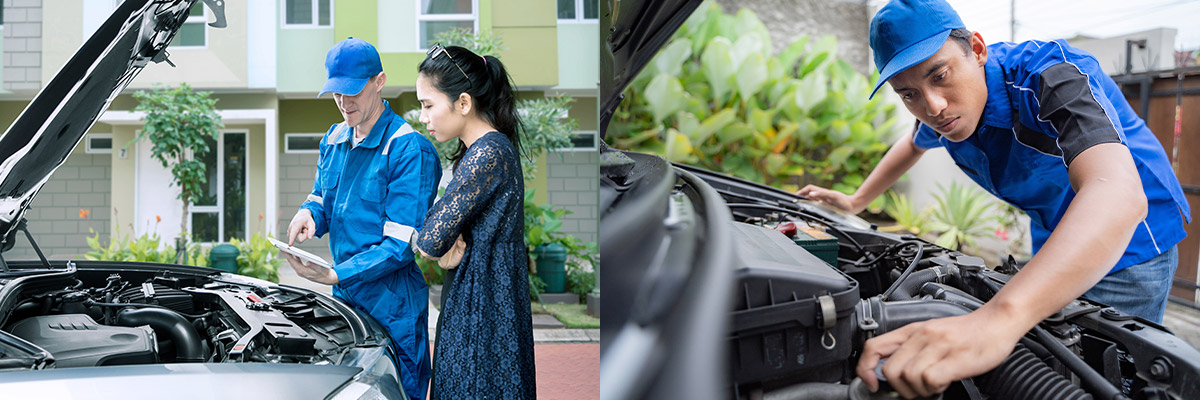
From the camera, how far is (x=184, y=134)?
8.52 ft

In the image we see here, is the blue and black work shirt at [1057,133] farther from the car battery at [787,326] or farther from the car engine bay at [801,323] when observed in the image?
the car battery at [787,326]

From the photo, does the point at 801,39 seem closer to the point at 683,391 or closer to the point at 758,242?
the point at 758,242

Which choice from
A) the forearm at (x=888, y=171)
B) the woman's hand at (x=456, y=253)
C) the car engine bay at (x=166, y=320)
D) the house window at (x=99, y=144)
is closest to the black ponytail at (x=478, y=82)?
the woman's hand at (x=456, y=253)

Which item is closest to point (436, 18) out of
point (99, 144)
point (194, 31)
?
point (194, 31)

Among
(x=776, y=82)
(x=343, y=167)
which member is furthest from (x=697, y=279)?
(x=343, y=167)

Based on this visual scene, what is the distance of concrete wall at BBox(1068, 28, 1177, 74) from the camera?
3.13 ft

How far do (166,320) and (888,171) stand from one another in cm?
164

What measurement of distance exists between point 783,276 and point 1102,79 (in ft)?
1.47

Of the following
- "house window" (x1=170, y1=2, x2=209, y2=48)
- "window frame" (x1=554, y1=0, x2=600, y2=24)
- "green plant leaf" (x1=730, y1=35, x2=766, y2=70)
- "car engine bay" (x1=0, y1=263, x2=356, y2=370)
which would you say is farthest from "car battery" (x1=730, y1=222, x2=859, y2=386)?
"window frame" (x1=554, y1=0, x2=600, y2=24)

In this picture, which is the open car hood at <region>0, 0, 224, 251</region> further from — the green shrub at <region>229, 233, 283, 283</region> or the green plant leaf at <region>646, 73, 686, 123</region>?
the green plant leaf at <region>646, 73, 686, 123</region>

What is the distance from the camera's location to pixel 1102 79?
2.94ft

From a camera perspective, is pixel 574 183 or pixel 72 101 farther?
pixel 574 183

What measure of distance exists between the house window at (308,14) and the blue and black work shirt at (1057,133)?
213 cm

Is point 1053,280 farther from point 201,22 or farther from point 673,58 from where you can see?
point 201,22
